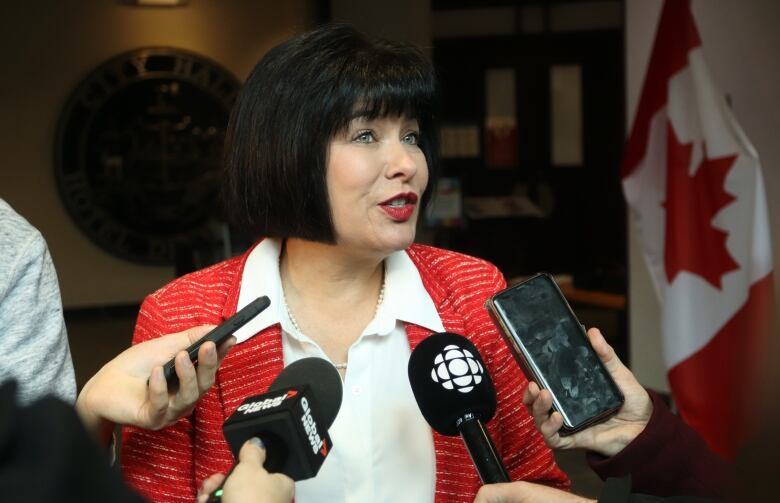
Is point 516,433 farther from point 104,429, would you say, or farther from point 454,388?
point 104,429

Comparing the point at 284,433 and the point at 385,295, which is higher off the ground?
the point at 284,433

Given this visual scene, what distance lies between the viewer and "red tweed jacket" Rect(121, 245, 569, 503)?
5.25 ft

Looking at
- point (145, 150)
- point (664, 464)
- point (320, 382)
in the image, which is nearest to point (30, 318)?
point (320, 382)

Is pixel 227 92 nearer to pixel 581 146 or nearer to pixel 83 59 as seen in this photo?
pixel 83 59

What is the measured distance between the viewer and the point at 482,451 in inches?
50.4

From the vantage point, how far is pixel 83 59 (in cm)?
917

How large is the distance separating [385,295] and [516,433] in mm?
318

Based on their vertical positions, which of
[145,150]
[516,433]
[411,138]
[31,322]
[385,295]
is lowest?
[145,150]

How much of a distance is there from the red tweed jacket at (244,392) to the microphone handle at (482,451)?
1.13 ft

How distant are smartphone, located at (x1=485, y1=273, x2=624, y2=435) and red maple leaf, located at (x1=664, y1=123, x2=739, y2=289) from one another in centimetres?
261

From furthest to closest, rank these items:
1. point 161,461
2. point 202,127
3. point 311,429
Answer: point 202,127 → point 161,461 → point 311,429

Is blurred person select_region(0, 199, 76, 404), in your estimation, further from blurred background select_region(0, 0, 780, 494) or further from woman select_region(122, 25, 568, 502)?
blurred background select_region(0, 0, 780, 494)

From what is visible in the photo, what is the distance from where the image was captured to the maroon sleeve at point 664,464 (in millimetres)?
1339

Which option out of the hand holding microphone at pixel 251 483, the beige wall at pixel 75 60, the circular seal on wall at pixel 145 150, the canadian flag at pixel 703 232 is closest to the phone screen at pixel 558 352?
the hand holding microphone at pixel 251 483
